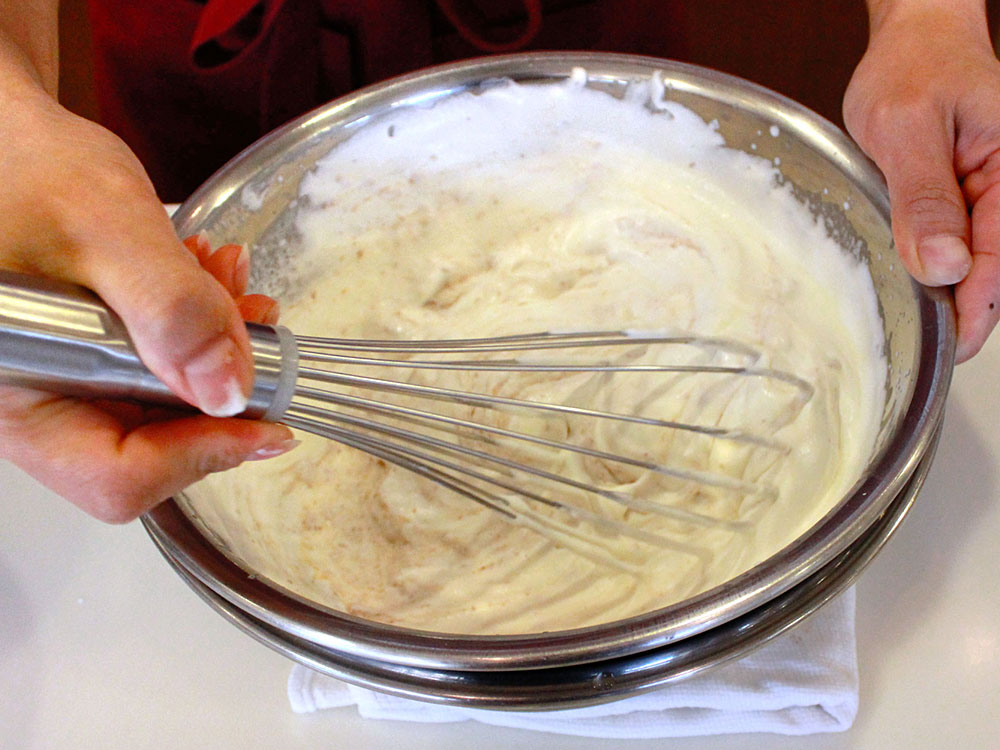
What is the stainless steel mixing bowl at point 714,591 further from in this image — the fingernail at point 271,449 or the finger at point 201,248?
the finger at point 201,248

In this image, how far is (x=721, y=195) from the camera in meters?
1.04

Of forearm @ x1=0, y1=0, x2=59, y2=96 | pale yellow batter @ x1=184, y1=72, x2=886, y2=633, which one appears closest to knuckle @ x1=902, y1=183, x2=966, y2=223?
pale yellow batter @ x1=184, y1=72, x2=886, y2=633

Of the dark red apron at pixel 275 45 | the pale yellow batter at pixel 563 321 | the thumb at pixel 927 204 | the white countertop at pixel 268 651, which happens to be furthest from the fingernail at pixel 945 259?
the dark red apron at pixel 275 45

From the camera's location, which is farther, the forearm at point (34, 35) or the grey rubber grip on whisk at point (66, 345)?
the forearm at point (34, 35)

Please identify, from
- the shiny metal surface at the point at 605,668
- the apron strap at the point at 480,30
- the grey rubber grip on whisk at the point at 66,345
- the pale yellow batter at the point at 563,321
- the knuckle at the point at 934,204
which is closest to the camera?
the grey rubber grip on whisk at the point at 66,345

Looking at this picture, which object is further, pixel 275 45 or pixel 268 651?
pixel 275 45

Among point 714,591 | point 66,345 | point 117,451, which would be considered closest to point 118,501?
point 117,451

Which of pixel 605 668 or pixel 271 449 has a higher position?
pixel 271 449

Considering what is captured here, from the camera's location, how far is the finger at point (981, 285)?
2.31 ft

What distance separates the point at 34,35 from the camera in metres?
0.93

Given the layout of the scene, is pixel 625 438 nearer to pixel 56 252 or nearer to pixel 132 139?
pixel 56 252

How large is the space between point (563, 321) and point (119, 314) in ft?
2.09

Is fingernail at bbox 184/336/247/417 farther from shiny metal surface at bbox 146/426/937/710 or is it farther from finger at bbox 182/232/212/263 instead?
finger at bbox 182/232/212/263

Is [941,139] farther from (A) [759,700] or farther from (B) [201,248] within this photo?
(B) [201,248]
